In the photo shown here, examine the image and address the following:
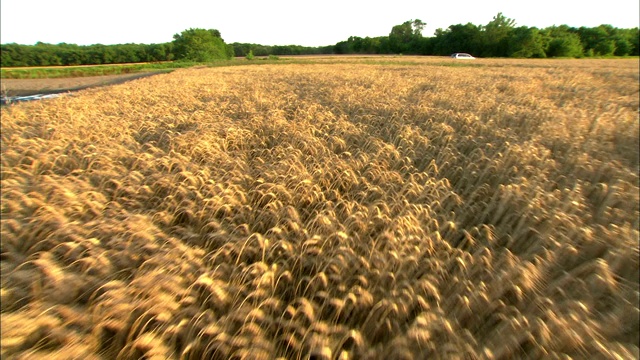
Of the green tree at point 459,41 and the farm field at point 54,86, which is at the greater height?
the green tree at point 459,41

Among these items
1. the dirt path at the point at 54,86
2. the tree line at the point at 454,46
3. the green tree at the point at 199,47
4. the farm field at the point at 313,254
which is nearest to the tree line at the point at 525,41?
the tree line at the point at 454,46

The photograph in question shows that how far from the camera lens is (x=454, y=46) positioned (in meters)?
63.2

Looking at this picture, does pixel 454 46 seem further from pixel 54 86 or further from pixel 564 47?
pixel 54 86

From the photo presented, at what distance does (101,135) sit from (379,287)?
5302 millimetres

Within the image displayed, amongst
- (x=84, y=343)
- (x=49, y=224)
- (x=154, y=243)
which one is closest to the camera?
(x=84, y=343)

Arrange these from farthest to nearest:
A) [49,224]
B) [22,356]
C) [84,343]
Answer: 1. [49,224]
2. [84,343]
3. [22,356]

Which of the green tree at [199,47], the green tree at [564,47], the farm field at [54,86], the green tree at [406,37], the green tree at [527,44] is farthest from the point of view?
the green tree at [406,37]

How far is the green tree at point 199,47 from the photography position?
61.2 m

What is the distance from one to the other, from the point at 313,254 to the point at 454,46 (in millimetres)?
71154

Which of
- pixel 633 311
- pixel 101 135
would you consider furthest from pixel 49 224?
pixel 633 311

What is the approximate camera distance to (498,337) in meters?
1.80

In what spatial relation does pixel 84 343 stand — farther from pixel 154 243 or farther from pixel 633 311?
pixel 633 311

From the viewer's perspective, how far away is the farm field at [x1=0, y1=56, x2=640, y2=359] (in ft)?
5.77

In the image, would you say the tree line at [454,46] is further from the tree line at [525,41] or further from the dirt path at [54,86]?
the dirt path at [54,86]
